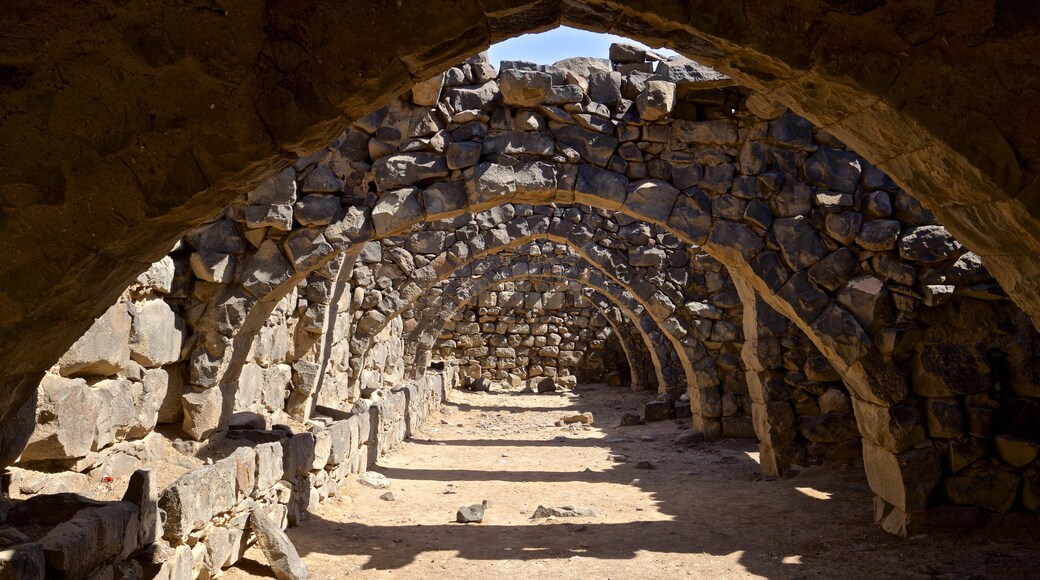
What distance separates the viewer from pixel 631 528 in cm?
644

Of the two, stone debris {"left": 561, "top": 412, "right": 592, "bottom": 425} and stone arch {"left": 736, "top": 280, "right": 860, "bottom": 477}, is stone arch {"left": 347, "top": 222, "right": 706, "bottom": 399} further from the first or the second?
stone debris {"left": 561, "top": 412, "right": 592, "bottom": 425}

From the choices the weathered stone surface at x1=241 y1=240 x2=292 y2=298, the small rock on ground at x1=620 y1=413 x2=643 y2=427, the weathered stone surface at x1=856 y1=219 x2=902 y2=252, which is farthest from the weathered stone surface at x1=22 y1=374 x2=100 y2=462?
the small rock on ground at x1=620 y1=413 x2=643 y2=427

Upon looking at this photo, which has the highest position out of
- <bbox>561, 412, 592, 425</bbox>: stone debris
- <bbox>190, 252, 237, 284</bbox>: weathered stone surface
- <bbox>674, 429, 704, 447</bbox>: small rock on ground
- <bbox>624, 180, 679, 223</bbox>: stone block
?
<bbox>624, 180, 679, 223</bbox>: stone block

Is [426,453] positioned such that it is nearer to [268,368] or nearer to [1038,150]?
[268,368]

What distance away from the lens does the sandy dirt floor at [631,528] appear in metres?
5.18

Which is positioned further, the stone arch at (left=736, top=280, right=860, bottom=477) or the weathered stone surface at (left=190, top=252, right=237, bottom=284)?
the stone arch at (left=736, top=280, right=860, bottom=477)

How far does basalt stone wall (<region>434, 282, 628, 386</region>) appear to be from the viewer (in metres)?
20.5

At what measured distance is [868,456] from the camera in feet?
20.2

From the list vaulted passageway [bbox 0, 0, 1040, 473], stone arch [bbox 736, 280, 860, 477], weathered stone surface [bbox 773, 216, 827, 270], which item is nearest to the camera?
vaulted passageway [bbox 0, 0, 1040, 473]

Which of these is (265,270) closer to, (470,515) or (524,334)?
Result: (470,515)

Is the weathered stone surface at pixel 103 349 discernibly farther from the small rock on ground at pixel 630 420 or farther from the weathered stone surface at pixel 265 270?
the small rock on ground at pixel 630 420

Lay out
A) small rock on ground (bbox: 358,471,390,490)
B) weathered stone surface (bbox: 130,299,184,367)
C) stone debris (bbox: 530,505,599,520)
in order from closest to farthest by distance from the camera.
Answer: weathered stone surface (bbox: 130,299,184,367), stone debris (bbox: 530,505,599,520), small rock on ground (bbox: 358,471,390,490)

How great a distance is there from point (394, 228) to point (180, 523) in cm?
314

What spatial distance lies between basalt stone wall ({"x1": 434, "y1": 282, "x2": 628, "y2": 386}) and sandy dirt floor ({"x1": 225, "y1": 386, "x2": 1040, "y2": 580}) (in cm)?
1003
